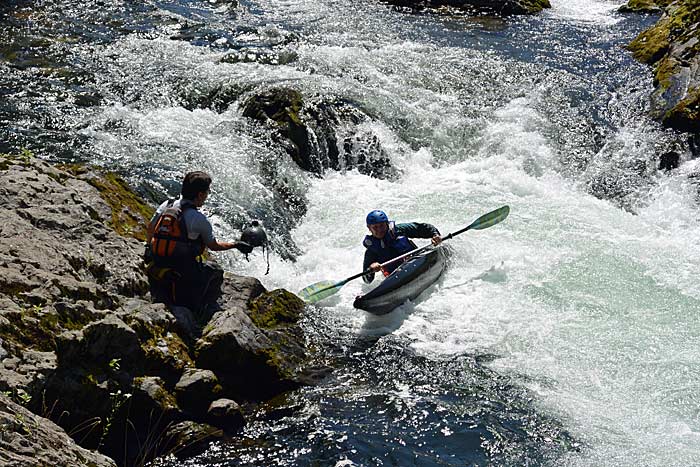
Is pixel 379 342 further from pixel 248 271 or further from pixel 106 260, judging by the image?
pixel 106 260

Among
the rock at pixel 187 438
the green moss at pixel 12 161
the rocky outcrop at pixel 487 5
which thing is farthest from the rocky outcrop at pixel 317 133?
the rocky outcrop at pixel 487 5

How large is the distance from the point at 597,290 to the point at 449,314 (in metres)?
1.89

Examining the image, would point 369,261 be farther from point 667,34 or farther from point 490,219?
point 667,34

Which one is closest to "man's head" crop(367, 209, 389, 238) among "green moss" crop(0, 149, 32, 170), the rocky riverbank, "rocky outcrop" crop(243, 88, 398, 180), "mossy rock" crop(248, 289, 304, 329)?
"mossy rock" crop(248, 289, 304, 329)

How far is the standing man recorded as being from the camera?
20.9ft

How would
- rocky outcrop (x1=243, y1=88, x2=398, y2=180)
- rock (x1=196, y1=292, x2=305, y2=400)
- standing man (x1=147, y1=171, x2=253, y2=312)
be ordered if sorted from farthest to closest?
1. rocky outcrop (x1=243, y1=88, x2=398, y2=180)
2. standing man (x1=147, y1=171, x2=253, y2=312)
3. rock (x1=196, y1=292, x2=305, y2=400)

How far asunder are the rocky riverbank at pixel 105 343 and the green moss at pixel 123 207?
0.06 metres

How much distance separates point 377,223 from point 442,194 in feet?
10.3

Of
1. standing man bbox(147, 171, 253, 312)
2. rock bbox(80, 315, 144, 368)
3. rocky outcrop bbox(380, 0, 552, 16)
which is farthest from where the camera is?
rocky outcrop bbox(380, 0, 552, 16)

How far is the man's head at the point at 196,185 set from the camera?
20.8 feet

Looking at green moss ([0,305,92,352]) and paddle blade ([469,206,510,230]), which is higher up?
green moss ([0,305,92,352])

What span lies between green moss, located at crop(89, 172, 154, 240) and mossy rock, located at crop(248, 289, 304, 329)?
1.38 meters

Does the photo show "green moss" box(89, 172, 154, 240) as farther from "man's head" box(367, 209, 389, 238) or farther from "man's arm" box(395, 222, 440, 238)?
"man's arm" box(395, 222, 440, 238)

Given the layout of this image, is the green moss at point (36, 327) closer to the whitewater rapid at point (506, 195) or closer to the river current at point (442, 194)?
the river current at point (442, 194)
